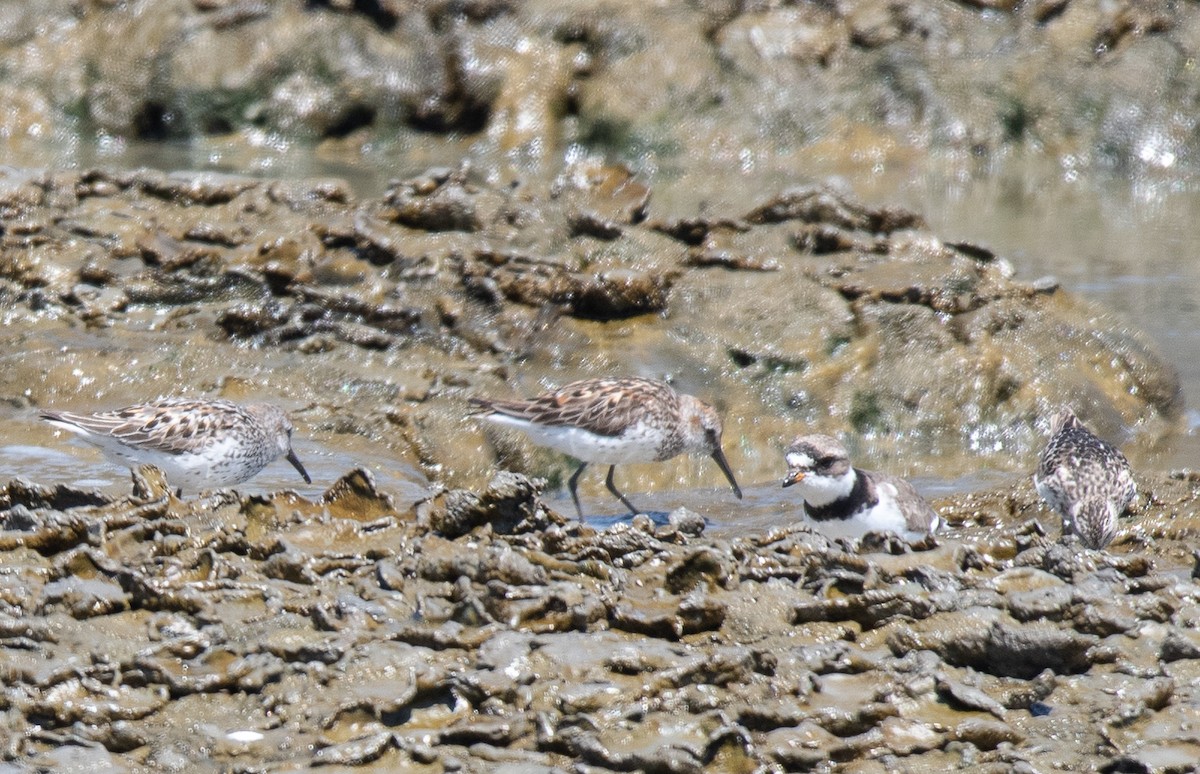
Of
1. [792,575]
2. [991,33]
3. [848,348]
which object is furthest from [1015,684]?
[991,33]

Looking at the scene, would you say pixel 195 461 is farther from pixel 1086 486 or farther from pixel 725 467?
pixel 1086 486

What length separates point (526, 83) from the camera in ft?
70.1

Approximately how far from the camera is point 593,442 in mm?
8258

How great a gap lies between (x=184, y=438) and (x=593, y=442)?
7.09 ft

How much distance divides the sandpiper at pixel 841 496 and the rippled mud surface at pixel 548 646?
1.21 meters

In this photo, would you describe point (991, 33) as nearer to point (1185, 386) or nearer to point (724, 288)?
point (1185, 386)

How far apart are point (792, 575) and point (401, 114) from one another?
17157 millimetres

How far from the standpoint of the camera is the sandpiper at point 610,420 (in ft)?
27.1

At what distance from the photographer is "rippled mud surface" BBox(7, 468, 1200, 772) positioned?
4488 mm

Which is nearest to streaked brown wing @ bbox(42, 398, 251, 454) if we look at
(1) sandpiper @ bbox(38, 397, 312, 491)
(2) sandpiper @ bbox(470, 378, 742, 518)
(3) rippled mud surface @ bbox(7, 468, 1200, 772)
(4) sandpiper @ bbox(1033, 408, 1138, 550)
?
(1) sandpiper @ bbox(38, 397, 312, 491)

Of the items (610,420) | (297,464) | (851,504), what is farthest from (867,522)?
(297,464)

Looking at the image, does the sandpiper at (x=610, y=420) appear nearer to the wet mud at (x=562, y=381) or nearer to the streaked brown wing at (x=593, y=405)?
the streaked brown wing at (x=593, y=405)

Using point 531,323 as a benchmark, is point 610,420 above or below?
above

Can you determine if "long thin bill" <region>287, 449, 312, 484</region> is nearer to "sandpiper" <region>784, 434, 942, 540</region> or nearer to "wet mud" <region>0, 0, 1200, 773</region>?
"wet mud" <region>0, 0, 1200, 773</region>
